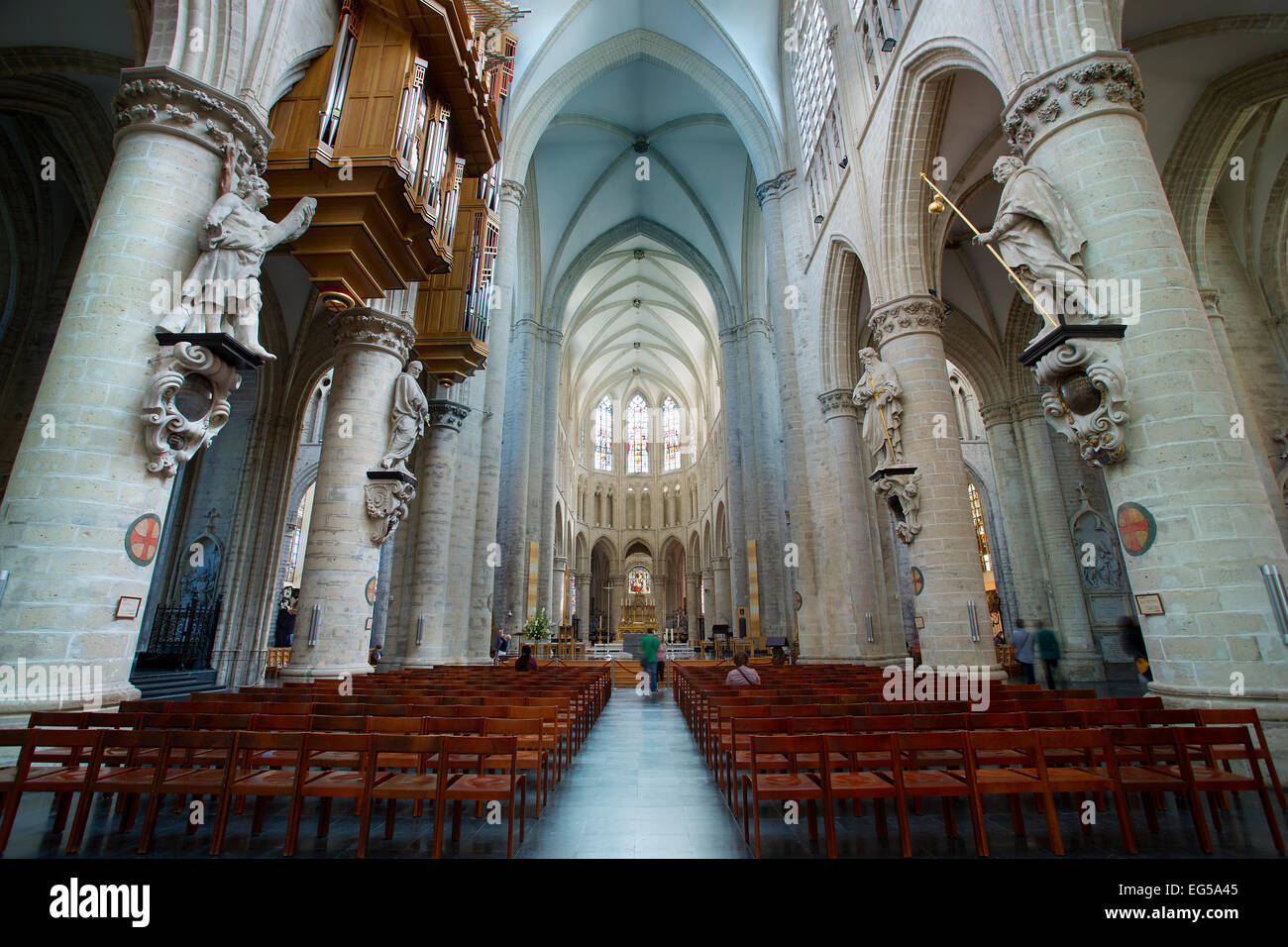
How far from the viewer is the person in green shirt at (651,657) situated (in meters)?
11.5

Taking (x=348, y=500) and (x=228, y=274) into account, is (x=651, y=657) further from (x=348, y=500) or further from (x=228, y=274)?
(x=228, y=274)

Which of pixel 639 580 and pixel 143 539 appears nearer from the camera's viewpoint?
pixel 143 539

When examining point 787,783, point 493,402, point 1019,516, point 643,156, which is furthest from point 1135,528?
point 643,156

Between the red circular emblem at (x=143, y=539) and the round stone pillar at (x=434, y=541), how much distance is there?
5.94 metres

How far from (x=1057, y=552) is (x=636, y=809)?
13737 millimetres

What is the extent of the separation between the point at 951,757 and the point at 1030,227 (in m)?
4.56

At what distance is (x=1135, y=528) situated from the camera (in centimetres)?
456

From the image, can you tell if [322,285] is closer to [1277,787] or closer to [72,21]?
[72,21]

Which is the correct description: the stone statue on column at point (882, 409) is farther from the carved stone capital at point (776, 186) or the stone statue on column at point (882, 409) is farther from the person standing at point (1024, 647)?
the carved stone capital at point (776, 186)

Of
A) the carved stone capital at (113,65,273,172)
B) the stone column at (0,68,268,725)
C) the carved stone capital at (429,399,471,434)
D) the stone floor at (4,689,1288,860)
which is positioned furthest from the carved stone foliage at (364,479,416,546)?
the stone floor at (4,689,1288,860)

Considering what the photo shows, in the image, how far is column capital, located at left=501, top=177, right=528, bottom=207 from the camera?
46.4 ft

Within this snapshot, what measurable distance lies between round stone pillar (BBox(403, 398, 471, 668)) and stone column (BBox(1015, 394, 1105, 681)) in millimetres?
13140

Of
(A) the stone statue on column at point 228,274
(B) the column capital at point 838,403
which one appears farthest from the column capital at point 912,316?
(A) the stone statue on column at point 228,274

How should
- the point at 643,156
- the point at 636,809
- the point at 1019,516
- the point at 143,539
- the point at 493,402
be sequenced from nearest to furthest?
the point at 636,809, the point at 143,539, the point at 493,402, the point at 1019,516, the point at 643,156
